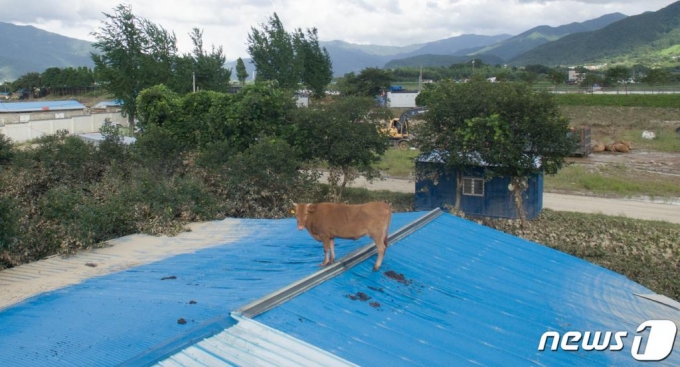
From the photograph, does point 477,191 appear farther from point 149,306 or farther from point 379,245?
point 149,306

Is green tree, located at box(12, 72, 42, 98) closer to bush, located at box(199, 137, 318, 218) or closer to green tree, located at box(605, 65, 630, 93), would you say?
bush, located at box(199, 137, 318, 218)

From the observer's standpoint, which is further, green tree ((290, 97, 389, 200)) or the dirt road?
the dirt road

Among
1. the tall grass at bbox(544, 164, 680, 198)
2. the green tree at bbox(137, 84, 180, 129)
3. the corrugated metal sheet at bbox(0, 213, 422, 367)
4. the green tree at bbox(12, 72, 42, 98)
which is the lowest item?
the tall grass at bbox(544, 164, 680, 198)

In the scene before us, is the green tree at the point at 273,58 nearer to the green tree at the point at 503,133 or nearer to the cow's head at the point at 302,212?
the green tree at the point at 503,133

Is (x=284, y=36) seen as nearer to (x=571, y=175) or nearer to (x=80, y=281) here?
(x=571, y=175)

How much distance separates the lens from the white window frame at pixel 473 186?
774 inches

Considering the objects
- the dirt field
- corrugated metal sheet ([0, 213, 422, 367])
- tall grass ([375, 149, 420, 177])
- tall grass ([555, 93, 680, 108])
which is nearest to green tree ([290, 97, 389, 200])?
tall grass ([375, 149, 420, 177])

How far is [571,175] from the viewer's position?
28719 millimetres

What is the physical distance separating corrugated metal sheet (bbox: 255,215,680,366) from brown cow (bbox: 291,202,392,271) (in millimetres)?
495

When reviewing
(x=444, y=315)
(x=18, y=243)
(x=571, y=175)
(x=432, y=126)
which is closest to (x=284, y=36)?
(x=571, y=175)

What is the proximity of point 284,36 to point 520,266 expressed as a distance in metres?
49.2

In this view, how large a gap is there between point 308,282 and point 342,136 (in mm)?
14550

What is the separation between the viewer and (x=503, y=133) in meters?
17.9

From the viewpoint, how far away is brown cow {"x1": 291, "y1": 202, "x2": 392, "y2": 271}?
6781 mm
